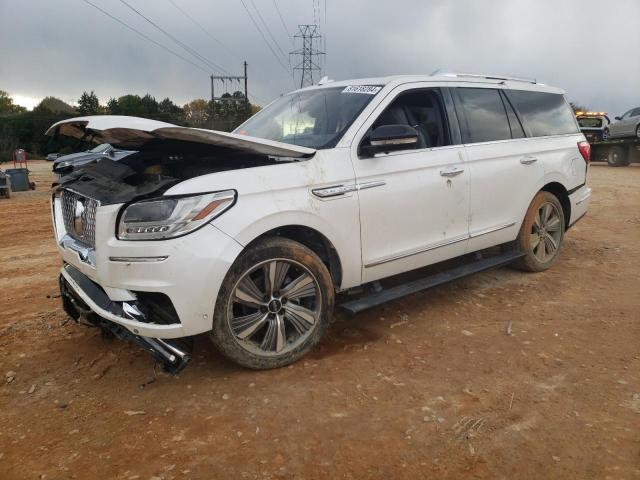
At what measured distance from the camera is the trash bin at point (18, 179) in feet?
54.7

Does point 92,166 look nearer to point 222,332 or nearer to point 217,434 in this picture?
point 222,332

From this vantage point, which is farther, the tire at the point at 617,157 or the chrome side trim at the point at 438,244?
the tire at the point at 617,157

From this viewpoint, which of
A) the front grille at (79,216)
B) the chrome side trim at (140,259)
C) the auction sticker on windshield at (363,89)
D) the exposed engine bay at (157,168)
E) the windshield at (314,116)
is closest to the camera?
the chrome side trim at (140,259)

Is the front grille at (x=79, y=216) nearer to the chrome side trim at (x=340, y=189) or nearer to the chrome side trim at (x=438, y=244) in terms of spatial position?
the chrome side trim at (x=340, y=189)

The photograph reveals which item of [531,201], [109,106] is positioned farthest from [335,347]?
[109,106]

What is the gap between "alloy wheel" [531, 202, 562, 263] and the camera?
5355mm

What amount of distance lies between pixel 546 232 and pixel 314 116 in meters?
2.95

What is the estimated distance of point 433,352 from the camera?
145 inches

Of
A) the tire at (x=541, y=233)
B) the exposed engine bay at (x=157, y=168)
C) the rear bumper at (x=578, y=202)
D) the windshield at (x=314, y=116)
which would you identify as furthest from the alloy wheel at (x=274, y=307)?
the rear bumper at (x=578, y=202)

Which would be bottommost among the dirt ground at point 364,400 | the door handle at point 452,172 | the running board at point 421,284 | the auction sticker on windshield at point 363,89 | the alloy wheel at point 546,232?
the dirt ground at point 364,400

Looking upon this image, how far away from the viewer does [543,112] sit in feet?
18.0

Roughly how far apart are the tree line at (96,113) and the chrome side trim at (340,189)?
31.0 meters

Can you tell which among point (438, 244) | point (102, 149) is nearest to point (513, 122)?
point (438, 244)

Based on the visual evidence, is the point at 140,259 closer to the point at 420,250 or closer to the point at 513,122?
the point at 420,250
